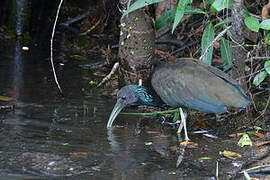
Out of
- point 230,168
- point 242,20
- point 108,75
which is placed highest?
point 242,20

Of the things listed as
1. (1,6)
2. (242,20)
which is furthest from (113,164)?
(1,6)

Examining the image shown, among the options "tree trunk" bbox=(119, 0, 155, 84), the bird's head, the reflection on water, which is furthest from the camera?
the reflection on water

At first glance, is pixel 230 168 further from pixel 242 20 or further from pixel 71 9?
pixel 71 9

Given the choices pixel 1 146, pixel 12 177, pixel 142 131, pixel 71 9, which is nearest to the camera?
pixel 12 177

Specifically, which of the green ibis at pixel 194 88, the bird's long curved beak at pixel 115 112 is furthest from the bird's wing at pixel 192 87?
the bird's long curved beak at pixel 115 112

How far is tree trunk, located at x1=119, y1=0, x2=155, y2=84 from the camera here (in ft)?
21.2

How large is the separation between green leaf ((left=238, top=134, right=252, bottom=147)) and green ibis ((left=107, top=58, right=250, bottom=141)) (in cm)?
32

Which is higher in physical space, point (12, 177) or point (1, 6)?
point (1, 6)

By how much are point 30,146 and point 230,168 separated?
1813mm

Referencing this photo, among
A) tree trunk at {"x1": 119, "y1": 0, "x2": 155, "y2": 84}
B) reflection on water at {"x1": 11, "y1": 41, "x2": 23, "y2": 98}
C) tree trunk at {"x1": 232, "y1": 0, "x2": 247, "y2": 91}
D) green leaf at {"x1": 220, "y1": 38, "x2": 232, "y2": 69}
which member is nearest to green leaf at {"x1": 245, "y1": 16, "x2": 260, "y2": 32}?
tree trunk at {"x1": 232, "y1": 0, "x2": 247, "y2": 91}

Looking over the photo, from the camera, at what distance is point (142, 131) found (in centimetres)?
561

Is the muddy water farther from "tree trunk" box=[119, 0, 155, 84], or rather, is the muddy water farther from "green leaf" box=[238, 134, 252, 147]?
A: "tree trunk" box=[119, 0, 155, 84]

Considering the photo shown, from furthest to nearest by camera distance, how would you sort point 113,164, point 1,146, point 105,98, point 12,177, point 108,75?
point 108,75
point 105,98
point 1,146
point 113,164
point 12,177

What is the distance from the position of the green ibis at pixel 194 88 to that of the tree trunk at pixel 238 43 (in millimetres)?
264
